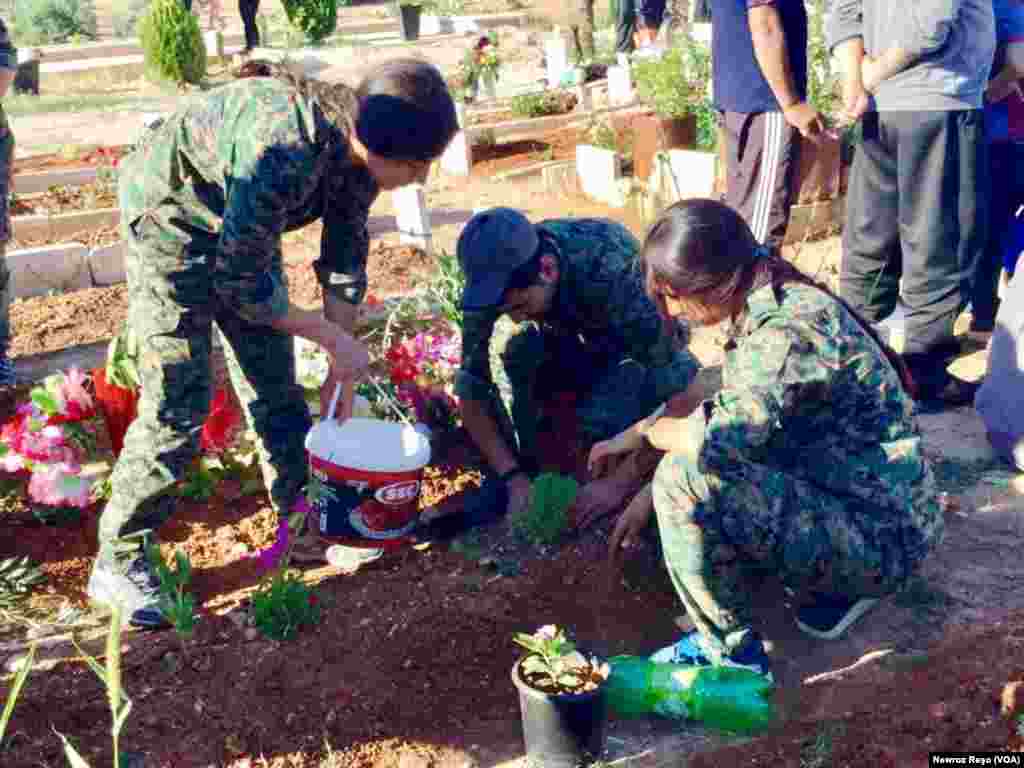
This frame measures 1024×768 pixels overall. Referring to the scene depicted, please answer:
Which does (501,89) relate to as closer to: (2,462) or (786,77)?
(786,77)

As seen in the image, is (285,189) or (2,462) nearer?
(285,189)

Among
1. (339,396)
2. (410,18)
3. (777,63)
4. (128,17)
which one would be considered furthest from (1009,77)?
(128,17)

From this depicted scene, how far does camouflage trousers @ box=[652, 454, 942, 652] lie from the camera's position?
2.59 metres

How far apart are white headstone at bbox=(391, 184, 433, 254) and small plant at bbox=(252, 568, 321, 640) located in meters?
3.61

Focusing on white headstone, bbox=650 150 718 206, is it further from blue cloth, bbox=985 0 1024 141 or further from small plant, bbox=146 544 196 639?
small plant, bbox=146 544 196 639

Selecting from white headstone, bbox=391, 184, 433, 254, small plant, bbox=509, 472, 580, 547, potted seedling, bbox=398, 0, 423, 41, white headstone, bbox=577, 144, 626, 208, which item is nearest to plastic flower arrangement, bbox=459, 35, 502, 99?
white headstone, bbox=577, 144, 626, 208

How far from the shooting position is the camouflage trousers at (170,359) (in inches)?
116

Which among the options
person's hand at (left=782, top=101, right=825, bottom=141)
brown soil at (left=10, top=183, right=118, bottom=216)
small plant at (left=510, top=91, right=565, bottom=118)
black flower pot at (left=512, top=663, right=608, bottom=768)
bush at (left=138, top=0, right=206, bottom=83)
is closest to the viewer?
black flower pot at (left=512, top=663, right=608, bottom=768)

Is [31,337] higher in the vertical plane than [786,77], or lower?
lower

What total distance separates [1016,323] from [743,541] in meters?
1.71

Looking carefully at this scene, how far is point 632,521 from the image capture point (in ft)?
10.2

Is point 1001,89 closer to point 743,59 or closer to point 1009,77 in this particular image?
point 1009,77

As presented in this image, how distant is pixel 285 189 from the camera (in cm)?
261

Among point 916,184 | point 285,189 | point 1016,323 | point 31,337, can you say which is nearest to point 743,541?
point 285,189
